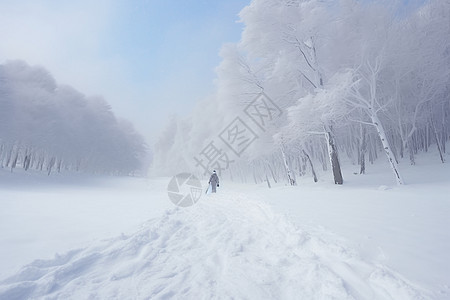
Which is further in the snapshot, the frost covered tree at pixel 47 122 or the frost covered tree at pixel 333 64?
the frost covered tree at pixel 47 122

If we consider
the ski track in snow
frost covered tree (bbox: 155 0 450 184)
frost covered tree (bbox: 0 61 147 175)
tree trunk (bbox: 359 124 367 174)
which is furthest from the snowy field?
frost covered tree (bbox: 0 61 147 175)

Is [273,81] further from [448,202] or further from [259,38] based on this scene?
[448,202]

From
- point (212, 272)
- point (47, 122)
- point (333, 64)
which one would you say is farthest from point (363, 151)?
point (47, 122)

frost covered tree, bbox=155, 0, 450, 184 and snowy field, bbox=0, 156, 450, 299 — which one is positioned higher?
frost covered tree, bbox=155, 0, 450, 184

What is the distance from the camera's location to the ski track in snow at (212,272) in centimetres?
250

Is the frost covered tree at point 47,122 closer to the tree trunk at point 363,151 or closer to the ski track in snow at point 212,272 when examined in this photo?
A: the ski track in snow at point 212,272

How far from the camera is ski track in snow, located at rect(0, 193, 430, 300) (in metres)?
2.50

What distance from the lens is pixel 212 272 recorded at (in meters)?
3.11

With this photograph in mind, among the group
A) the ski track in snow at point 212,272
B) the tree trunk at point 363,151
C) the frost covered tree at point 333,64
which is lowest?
the ski track in snow at point 212,272

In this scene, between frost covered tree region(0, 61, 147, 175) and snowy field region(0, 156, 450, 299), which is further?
frost covered tree region(0, 61, 147, 175)

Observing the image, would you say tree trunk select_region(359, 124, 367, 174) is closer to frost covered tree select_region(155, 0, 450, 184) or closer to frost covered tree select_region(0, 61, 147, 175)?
frost covered tree select_region(155, 0, 450, 184)

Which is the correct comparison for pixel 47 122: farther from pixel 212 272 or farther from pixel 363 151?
pixel 363 151

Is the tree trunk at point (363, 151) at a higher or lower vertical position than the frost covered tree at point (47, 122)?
lower

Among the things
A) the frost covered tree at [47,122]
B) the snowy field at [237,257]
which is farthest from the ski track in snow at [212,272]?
the frost covered tree at [47,122]
